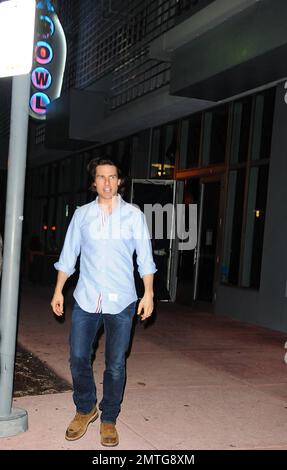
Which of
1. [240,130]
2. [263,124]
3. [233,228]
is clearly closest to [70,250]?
[263,124]

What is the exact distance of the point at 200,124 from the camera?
12312mm

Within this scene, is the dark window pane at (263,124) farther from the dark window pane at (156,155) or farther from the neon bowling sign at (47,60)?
the neon bowling sign at (47,60)

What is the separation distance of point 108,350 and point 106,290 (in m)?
0.43

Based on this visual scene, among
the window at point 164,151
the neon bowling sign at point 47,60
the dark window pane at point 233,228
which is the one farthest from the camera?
the neon bowling sign at point 47,60

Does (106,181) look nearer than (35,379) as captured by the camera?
Yes

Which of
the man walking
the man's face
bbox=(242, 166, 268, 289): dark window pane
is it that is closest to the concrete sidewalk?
the man walking

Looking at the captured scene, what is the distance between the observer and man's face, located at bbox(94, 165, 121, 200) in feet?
13.6

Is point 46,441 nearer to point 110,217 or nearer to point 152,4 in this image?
point 110,217

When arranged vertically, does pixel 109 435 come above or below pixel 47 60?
below

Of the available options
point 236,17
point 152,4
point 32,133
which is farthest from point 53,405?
point 32,133

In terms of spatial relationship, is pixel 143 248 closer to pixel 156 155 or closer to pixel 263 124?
pixel 263 124

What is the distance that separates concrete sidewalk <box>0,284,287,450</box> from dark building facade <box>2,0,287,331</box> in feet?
6.13

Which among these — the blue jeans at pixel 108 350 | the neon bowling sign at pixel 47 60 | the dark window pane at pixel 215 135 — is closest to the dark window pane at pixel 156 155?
the dark window pane at pixel 215 135

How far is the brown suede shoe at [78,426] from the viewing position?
4.04m
